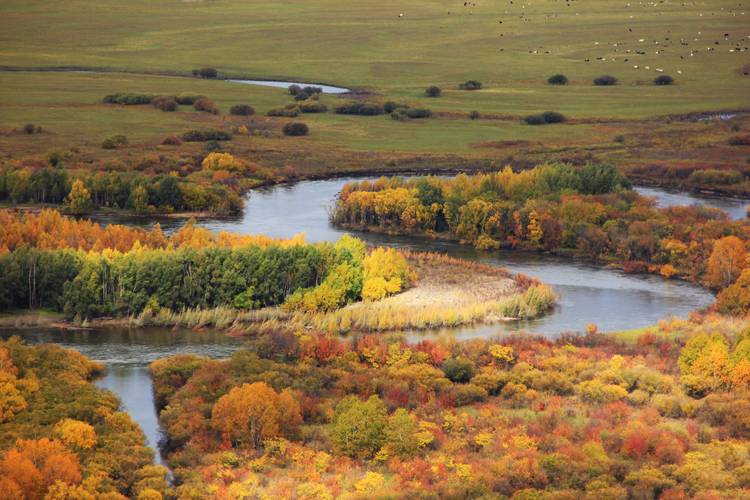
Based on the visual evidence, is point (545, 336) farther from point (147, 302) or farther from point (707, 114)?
point (707, 114)

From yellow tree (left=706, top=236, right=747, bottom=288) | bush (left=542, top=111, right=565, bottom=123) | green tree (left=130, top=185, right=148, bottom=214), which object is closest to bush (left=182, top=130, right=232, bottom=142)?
Result: green tree (left=130, top=185, right=148, bottom=214)

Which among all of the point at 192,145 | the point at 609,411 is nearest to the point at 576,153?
the point at 192,145

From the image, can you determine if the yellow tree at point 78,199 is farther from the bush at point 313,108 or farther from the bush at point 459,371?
the bush at point 313,108

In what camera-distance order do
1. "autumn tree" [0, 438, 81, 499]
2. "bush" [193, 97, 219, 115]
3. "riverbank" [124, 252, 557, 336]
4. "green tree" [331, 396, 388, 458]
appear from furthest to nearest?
"bush" [193, 97, 219, 115] < "riverbank" [124, 252, 557, 336] < "green tree" [331, 396, 388, 458] < "autumn tree" [0, 438, 81, 499]

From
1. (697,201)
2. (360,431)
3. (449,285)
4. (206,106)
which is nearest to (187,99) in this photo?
(206,106)

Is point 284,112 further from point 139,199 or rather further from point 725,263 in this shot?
point 725,263

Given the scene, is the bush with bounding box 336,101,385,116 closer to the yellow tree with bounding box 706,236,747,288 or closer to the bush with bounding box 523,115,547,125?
the bush with bounding box 523,115,547,125

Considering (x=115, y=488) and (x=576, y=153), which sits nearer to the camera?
(x=115, y=488)
